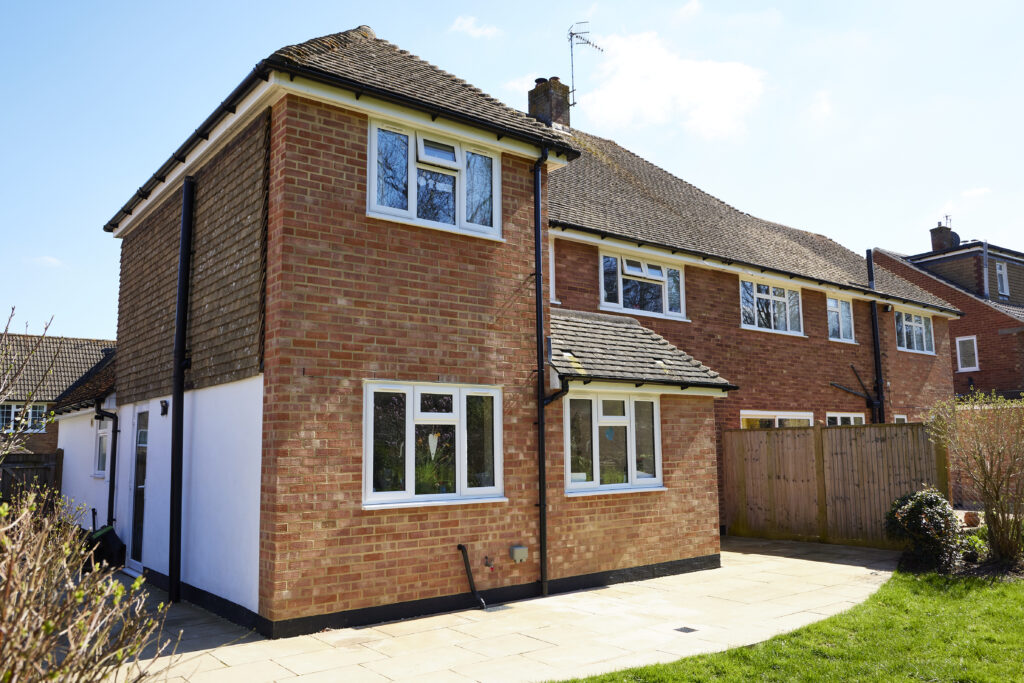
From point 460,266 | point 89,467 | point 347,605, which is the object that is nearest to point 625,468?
point 460,266

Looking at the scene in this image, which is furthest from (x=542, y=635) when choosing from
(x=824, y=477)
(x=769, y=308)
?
(x=769, y=308)

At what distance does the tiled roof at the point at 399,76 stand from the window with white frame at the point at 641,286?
4.20 m

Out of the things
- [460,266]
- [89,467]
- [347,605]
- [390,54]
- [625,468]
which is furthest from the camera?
[89,467]

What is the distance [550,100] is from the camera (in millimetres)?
17109

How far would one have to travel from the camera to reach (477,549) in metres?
8.47

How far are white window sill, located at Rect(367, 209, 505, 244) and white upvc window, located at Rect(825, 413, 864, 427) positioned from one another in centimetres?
1219

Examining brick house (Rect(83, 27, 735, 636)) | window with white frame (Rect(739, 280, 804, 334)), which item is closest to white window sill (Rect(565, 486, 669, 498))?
brick house (Rect(83, 27, 735, 636))

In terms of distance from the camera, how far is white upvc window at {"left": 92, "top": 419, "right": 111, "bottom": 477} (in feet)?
44.7

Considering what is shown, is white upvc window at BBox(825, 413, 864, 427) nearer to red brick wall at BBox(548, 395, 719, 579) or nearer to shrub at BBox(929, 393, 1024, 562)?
shrub at BBox(929, 393, 1024, 562)

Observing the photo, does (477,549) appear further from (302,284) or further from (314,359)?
(302,284)

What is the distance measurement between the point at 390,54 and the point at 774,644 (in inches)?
323

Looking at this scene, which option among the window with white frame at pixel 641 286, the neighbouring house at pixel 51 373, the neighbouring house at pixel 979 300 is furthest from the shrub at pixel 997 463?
the neighbouring house at pixel 51 373

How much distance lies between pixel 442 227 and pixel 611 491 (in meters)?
4.27

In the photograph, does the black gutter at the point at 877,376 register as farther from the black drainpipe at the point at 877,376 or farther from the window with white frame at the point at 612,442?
the window with white frame at the point at 612,442
